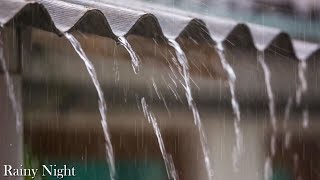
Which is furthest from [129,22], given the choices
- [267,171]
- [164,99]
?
[267,171]

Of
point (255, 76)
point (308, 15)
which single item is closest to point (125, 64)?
point (255, 76)

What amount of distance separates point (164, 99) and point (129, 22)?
996 mm

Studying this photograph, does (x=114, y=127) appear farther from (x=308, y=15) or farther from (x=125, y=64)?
(x=308, y=15)

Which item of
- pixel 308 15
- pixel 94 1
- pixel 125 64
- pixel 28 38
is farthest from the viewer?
pixel 308 15

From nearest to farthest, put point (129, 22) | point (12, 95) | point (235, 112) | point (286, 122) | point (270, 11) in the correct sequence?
point (129, 22) → point (12, 95) → point (270, 11) → point (235, 112) → point (286, 122)

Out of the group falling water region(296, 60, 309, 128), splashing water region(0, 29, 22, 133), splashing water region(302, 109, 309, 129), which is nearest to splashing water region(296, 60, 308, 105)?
falling water region(296, 60, 309, 128)

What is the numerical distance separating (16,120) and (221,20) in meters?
1.07

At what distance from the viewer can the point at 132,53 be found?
3170 mm

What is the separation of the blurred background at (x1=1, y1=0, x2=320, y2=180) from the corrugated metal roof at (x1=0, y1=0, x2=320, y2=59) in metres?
0.07

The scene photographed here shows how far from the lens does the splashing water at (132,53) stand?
279 centimetres

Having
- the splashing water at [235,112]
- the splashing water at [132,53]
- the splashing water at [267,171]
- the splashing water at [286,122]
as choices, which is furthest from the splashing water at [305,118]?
the splashing water at [132,53]

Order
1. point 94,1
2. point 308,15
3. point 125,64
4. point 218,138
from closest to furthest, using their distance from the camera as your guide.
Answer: point 94,1
point 125,64
point 308,15
point 218,138

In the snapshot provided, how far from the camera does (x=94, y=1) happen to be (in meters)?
2.83

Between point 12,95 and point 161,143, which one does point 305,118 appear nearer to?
point 161,143
